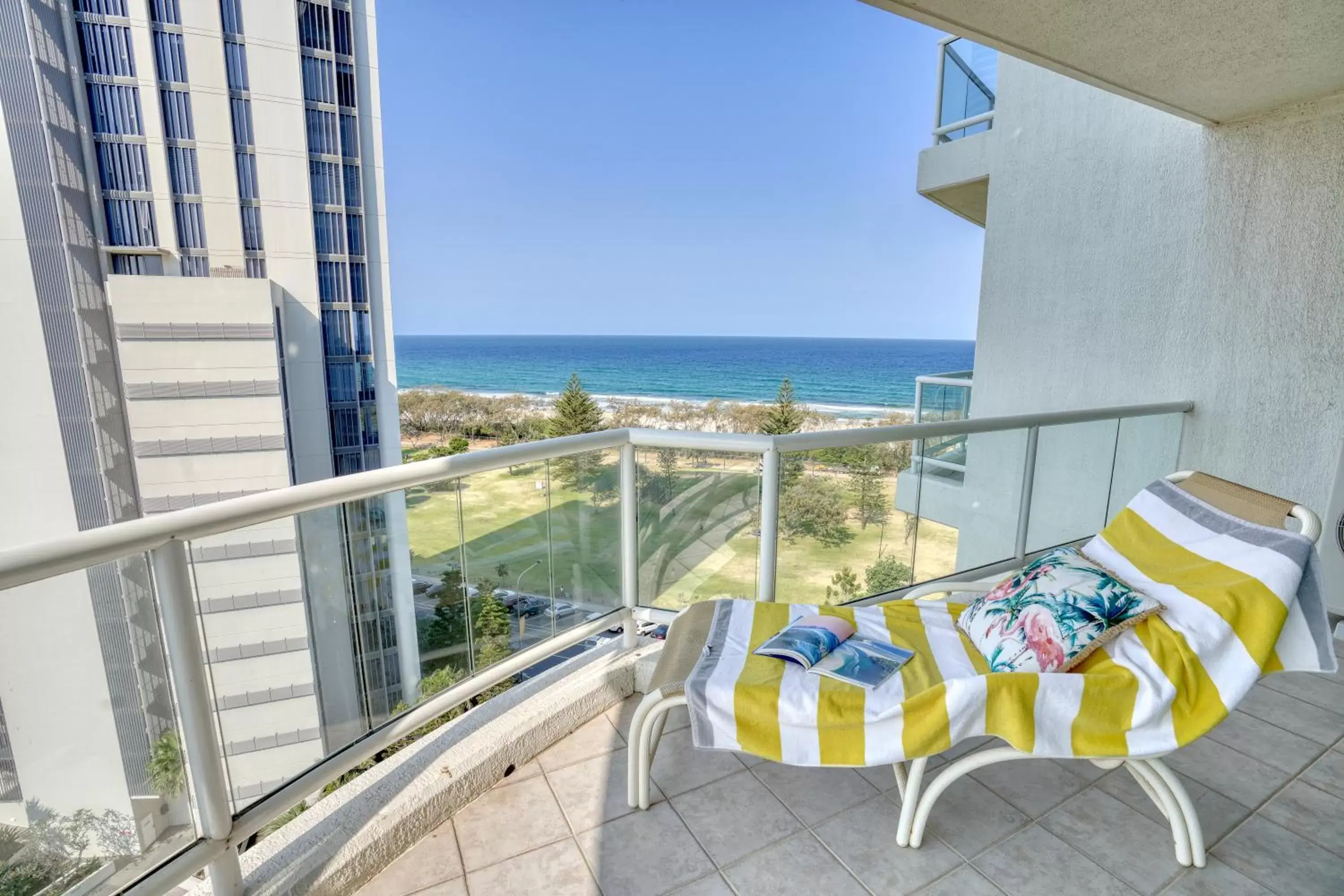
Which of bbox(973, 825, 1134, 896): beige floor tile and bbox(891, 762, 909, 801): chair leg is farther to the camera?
bbox(891, 762, 909, 801): chair leg

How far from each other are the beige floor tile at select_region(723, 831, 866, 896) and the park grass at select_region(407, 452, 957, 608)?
41.8 inches

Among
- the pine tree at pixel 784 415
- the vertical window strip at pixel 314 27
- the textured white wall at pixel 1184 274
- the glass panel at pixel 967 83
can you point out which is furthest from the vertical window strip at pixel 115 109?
the pine tree at pixel 784 415

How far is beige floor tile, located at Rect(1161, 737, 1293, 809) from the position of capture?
1912 millimetres

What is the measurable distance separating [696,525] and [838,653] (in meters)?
0.97

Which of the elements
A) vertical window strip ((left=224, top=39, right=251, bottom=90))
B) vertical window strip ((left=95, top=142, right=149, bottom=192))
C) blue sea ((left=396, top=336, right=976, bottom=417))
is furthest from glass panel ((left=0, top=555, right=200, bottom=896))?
blue sea ((left=396, top=336, right=976, bottom=417))

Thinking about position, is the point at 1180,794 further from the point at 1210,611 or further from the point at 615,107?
the point at 615,107

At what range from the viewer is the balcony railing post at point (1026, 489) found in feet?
11.2

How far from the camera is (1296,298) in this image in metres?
3.36

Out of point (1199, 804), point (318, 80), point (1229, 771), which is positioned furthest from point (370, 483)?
point (318, 80)

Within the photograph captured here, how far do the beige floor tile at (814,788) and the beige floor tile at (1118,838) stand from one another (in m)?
0.53

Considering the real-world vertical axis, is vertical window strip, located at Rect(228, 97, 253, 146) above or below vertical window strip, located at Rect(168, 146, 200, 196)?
above

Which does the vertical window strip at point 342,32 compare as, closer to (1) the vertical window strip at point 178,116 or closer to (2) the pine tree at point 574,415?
(1) the vertical window strip at point 178,116

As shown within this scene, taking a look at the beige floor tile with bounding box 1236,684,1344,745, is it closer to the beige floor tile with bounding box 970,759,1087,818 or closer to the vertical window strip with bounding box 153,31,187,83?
the beige floor tile with bounding box 970,759,1087,818

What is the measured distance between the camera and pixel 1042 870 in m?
1.63
